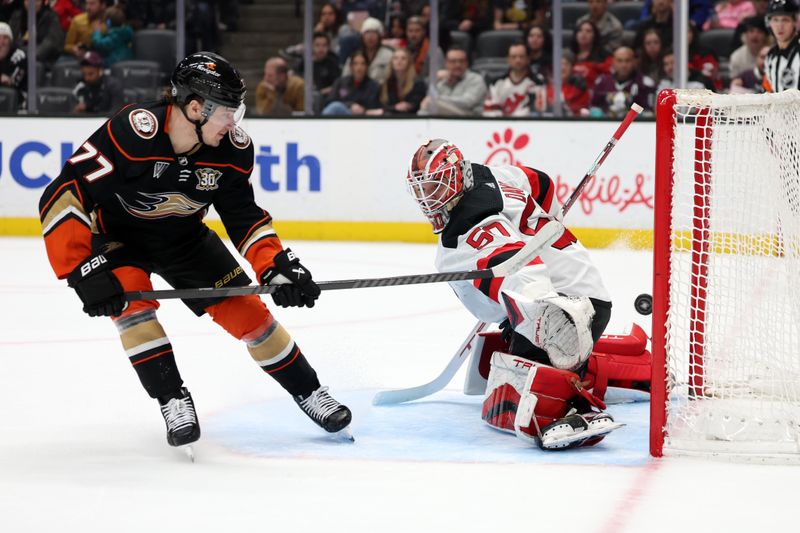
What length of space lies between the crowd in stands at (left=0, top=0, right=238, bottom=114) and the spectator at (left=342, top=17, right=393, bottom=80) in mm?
986

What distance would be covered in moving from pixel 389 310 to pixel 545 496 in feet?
8.68

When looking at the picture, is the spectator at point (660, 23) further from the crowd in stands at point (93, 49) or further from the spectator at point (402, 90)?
the crowd in stands at point (93, 49)

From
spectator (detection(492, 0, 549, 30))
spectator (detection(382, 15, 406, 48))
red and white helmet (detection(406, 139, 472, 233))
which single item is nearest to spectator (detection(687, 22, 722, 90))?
spectator (detection(492, 0, 549, 30))

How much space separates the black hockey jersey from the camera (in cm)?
279

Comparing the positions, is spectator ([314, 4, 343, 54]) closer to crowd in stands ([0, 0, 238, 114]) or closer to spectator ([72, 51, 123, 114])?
crowd in stands ([0, 0, 238, 114])

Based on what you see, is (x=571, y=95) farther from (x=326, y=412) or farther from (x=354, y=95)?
(x=326, y=412)

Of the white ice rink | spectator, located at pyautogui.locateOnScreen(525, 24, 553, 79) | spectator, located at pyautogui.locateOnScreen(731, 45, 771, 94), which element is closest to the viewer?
the white ice rink

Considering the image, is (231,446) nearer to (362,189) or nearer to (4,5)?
(362,189)

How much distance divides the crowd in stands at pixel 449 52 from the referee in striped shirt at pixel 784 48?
1.12 meters

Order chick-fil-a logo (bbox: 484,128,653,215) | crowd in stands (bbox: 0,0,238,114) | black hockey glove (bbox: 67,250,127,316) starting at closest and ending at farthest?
black hockey glove (bbox: 67,250,127,316) → chick-fil-a logo (bbox: 484,128,653,215) → crowd in stands (bbox: 0,0,238,114)

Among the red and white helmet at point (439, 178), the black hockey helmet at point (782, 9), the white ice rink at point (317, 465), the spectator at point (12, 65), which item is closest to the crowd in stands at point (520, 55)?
the black hockey helmet at point (782, 9)

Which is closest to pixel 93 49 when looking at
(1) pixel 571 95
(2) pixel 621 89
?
(1) pixel 571 95

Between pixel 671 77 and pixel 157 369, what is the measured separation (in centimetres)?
502

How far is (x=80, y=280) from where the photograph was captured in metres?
2.73
